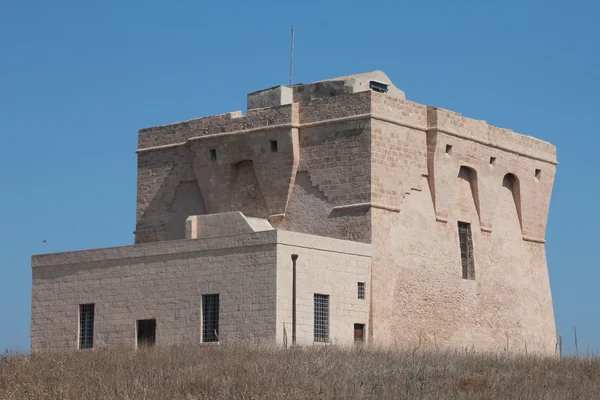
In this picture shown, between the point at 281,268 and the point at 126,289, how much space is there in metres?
5.45

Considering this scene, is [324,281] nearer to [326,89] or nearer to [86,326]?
[326,89]

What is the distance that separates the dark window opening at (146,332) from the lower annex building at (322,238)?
12 centimetres

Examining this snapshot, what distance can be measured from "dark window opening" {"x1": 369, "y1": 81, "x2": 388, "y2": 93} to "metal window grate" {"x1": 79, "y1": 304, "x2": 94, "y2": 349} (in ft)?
34.3

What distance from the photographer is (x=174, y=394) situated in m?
21.4

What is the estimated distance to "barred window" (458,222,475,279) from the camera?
37.0 metres

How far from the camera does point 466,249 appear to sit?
1467 inches

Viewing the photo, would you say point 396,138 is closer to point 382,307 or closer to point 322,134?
point 322,134

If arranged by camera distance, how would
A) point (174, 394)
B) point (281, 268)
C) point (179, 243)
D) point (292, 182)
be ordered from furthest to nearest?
point (292, 182) < point (179, 243) < point (281, 268) < point (174, 394)

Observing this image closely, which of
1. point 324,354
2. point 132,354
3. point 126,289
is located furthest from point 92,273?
point 324,354

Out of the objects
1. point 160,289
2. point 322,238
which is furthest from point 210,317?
point 322,238

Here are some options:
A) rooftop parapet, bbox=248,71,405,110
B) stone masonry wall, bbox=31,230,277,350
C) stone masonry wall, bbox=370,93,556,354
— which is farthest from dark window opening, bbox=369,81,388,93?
stone masonry wall, bbox=31,230,277,350

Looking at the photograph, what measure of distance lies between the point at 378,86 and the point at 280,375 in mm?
15639

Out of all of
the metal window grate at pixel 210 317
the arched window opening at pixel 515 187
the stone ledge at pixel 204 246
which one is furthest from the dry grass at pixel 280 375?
the arched window opening at pixel 515 187

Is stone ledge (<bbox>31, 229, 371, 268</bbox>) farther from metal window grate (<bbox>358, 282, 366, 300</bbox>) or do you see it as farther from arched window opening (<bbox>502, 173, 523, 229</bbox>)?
arched window opening (<bbox>502, 173, 523, 229</bbox>)
